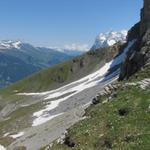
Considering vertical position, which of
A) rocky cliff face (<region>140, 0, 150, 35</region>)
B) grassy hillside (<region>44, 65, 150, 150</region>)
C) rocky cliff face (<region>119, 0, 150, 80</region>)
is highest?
rocky cliff face (<region>140, 0, 150, 35</region>)

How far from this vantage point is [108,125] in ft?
94.2

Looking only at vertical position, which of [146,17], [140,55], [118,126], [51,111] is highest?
[146,17]

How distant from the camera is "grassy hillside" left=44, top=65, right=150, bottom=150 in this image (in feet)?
82.6

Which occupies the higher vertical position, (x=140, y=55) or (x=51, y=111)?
(x=140, y=55)

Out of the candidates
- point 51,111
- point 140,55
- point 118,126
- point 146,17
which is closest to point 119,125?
point 118,126

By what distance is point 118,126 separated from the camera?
91.2 ft

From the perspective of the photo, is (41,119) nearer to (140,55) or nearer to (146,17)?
(146,17)

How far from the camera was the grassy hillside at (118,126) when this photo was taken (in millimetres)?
25188

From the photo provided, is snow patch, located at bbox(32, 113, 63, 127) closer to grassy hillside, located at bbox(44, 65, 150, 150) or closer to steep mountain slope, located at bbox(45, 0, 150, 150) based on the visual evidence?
steep mountain slope, located at bbox(45, 0, 150, 150)

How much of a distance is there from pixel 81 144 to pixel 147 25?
71.4 m

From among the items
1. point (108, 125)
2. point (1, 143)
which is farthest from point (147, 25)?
point (108, 125)

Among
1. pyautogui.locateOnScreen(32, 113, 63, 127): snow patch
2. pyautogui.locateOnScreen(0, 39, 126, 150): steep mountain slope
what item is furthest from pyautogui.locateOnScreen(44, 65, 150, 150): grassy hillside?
pyautogui.locateOnScreen(32, 113, 63, 127): snow patch

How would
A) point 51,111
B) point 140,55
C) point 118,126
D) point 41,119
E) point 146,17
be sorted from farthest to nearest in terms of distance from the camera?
point 51,111
point 41,119
point 146,17
point 140,55
point 118,126

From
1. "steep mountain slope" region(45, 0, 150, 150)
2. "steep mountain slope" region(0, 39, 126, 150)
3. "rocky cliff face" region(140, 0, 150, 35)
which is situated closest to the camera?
"steep mountain slope" region(45, 0, 150, 150)
